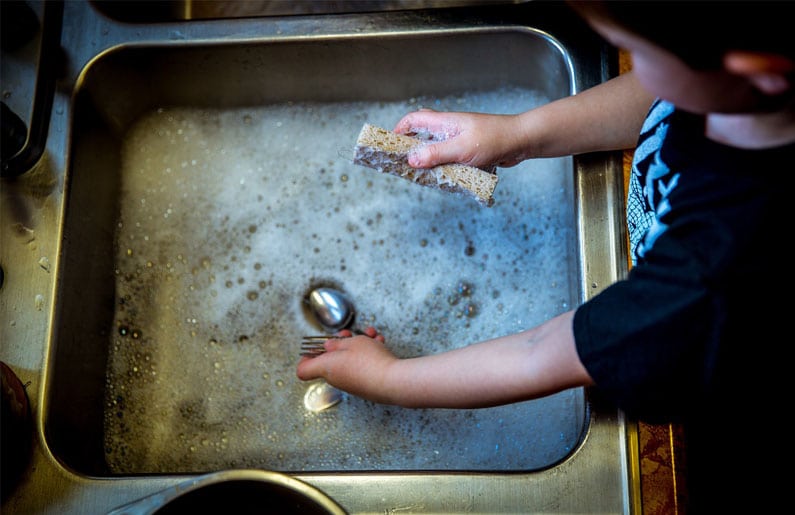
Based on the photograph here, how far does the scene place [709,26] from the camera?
0.37 meters

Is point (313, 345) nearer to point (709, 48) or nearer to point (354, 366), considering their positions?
point (354, 366)

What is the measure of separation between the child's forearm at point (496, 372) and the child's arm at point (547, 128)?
23 centimetres

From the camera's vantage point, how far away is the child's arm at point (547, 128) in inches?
27.3

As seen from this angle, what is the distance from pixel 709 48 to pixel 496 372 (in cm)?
33

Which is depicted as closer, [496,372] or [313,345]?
[496,372]

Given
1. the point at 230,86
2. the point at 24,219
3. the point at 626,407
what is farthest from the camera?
the point at 230,86

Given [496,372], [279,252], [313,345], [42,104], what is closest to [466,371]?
[496,372]

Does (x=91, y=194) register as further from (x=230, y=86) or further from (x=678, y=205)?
(x=678, y=205)

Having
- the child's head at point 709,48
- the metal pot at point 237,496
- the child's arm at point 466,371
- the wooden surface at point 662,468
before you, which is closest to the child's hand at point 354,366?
the child's arm at point 466,371

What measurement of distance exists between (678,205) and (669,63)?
0.13m

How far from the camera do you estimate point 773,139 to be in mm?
453

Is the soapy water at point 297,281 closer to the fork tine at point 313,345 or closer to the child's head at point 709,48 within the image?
the fork tine at point 313,345

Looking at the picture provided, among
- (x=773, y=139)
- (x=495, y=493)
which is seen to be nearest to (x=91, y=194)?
(x=495, y=493)

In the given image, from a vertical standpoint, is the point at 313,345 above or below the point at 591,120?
below
